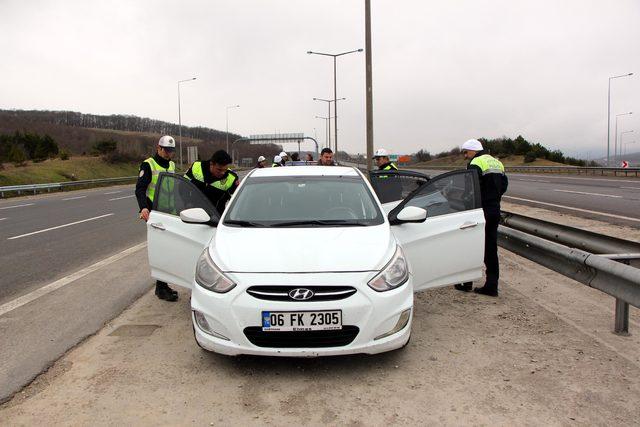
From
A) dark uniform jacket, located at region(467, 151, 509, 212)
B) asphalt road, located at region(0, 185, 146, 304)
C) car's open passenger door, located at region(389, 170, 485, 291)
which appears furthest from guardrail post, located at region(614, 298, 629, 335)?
asphalt road, located at region(0, 185, 146, 304)

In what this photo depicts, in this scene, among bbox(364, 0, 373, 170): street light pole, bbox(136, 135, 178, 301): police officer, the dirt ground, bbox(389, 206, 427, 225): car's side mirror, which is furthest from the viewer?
bbox(364, 0, 373, 170): street light pole

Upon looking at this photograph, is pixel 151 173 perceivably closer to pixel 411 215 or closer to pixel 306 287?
pixel 411 215

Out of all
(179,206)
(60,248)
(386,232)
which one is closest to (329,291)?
(386,232)

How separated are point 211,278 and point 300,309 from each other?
739 millimetres

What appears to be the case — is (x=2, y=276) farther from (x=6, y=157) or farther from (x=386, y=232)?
(x=6, y=157)

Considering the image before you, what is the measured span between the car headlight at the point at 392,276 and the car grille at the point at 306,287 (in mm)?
201

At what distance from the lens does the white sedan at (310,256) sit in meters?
3.62

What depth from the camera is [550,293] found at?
5.96 m

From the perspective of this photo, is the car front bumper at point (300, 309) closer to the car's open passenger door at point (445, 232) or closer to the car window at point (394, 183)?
the car's open passenger door at point (445, 232)

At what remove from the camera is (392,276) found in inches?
151

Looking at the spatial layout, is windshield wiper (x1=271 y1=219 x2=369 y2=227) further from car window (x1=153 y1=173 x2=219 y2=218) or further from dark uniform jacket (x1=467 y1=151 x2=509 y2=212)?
dark uniform jacket (x1=467 y1=151 x2=509 y2=212)

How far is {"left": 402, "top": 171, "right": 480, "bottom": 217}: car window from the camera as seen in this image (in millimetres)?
5309

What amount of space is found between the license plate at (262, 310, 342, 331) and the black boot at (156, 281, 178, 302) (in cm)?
254

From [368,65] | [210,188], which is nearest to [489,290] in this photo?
[210,188]
